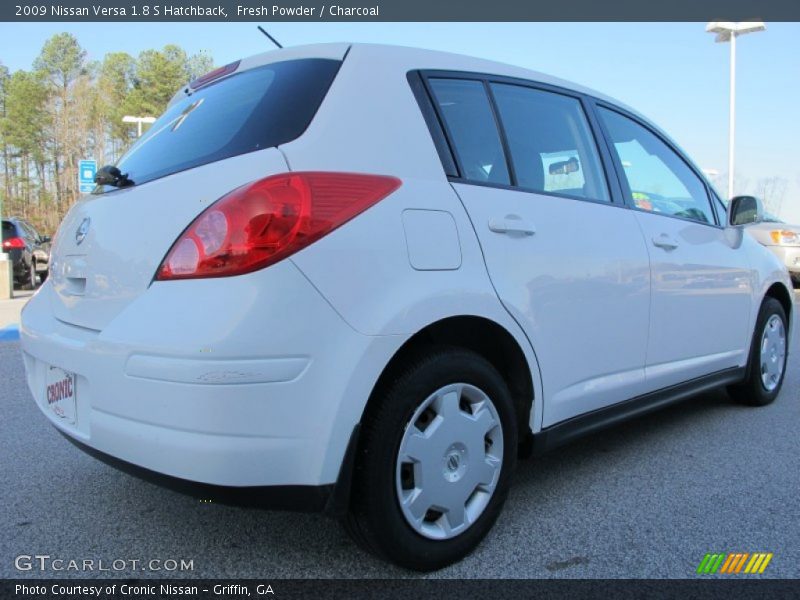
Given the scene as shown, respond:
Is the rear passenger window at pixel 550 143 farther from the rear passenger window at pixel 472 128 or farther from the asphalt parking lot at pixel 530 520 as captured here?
the asphalt parking lot at pixel 530 520

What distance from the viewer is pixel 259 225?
173 cm

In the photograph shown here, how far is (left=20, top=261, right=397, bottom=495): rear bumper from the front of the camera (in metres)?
1.66

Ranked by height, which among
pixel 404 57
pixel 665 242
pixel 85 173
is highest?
pixel 85 173

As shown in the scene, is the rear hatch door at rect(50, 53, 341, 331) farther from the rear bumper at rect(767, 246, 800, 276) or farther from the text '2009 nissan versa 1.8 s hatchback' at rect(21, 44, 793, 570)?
the rear bumper at rect(767, 246, 800, 276)

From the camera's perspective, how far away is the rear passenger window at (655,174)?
10.3 feet

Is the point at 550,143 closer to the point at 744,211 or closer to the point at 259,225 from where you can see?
the point at 259,225

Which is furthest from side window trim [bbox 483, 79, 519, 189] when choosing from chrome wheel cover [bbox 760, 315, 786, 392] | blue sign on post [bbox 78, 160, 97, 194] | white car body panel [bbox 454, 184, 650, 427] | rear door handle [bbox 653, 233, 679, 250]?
blue sign on post [bbox 78, 160, 97, 194]

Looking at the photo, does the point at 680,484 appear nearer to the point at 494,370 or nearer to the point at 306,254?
the point at 494,370

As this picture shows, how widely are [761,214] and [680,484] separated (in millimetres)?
1938

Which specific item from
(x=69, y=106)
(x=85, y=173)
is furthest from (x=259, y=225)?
(x=69, y=106)

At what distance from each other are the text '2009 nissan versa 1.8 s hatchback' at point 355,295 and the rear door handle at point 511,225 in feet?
0.05

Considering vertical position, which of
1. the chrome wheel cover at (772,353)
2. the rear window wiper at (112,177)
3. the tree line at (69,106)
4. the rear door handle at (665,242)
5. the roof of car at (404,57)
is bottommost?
the chrome wheel cover at (772,353)

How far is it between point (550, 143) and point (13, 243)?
13727 millimetres

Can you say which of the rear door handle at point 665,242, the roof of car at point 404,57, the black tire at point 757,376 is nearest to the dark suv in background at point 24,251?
the roof of car at point 404,57
